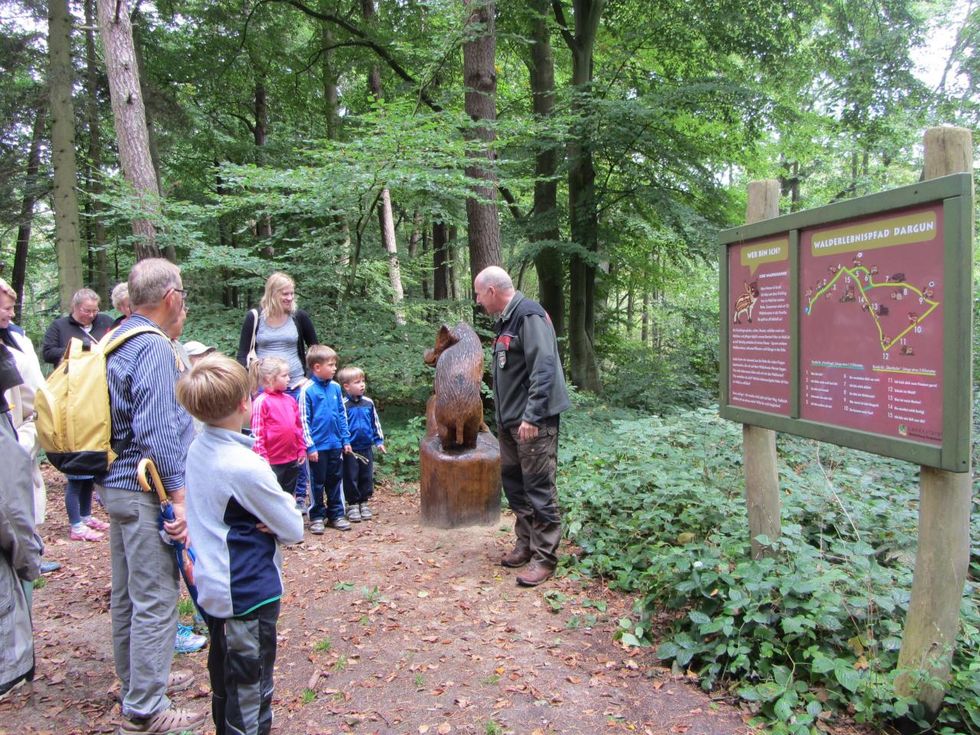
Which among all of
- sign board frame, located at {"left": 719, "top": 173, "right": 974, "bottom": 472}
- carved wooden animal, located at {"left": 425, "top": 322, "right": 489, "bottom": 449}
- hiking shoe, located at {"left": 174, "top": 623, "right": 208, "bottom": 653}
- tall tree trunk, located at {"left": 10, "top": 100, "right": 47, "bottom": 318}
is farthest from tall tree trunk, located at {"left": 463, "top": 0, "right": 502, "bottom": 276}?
tall tree trunk, located at {"left": 10, "top": 100, "right": 47, "bottom": 318}

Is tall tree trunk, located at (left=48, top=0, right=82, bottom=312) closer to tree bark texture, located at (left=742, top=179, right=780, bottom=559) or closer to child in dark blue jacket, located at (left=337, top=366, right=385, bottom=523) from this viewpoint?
child in dark blue jacket, located at (left=337, top=366, right=385, bottom=523)

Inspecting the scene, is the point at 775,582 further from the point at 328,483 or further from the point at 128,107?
the point at 128,107

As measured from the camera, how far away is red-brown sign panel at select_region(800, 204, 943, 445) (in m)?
2.38

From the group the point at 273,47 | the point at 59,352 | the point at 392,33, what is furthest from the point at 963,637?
the point at 273,47

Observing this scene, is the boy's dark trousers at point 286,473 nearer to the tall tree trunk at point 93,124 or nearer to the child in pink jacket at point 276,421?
the child in pink jacket at point 276,421

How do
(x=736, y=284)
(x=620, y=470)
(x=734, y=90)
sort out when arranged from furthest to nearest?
1. (x=734, y=90)
2. (x=620, y=470)
3. (x=736, y=284)

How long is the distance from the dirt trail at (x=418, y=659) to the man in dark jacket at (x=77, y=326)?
182cm

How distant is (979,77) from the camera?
34.4ft

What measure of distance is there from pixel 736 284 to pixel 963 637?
6.56 ft

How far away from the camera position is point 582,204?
11.3m

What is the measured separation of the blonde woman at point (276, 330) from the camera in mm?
5109

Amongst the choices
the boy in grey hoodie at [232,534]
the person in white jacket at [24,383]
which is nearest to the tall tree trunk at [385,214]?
the person in white jacket at [24,383]

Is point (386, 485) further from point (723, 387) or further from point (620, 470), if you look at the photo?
point (723, 387)

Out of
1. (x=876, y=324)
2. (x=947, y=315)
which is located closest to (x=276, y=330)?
(x=876, y=324)
